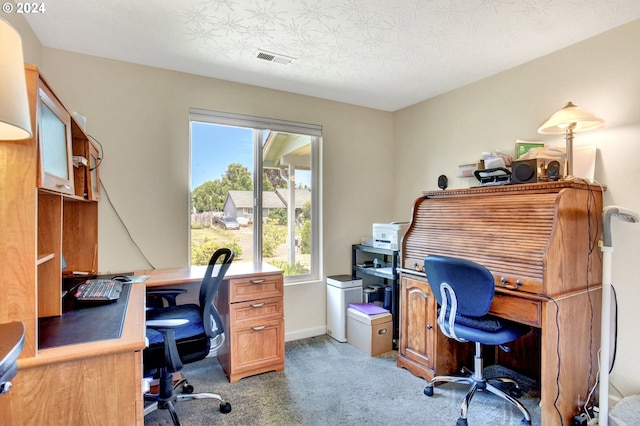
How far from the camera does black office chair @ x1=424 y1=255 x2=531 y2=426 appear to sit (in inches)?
75.9

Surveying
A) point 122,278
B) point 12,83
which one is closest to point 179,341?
point 122,278

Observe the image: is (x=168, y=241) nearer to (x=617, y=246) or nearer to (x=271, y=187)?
(x=271, y=187)

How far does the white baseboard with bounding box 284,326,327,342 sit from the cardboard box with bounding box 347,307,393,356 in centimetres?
40

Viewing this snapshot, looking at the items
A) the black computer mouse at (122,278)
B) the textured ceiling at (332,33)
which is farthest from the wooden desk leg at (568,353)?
the black computer mouse at (122,278)

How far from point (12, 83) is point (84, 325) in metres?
0.93

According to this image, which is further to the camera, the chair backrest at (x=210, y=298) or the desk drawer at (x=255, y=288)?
the desk drawer at (x=255, y=288)

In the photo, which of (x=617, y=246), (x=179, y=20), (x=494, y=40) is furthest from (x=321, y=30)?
(x=617, y=246)

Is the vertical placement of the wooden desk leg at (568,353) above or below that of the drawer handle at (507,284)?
below

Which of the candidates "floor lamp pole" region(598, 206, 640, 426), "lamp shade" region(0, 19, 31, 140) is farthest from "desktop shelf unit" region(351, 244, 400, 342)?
"lamp shade" region(0, 19, 31, 140)

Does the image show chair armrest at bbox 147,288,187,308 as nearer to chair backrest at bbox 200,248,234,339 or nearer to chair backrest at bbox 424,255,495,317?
chair backrest at bbox 200,248,234,339

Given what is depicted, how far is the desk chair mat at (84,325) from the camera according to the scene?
1.17 m

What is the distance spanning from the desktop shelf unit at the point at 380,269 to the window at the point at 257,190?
45cm

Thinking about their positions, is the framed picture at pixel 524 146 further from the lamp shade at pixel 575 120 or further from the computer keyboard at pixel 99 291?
the computer keyboard at pixel 99 291

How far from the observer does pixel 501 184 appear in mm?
2236
